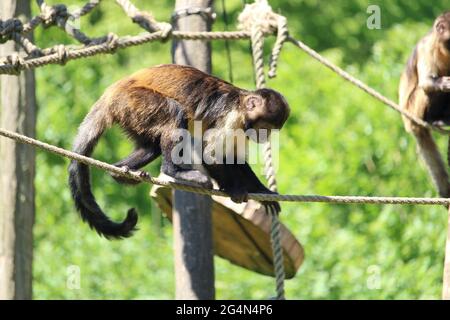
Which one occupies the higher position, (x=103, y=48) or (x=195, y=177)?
(x=103, y=48)

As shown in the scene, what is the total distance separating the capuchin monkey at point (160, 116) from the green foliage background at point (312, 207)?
3.43 m

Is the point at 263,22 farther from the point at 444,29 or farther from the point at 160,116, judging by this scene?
the point at 160,116

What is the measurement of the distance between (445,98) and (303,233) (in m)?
3.33

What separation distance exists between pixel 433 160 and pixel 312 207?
10.8 ft

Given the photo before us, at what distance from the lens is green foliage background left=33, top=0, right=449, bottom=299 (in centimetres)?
971

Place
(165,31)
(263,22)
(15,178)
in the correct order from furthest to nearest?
(15,178) → (263,22) → (165,31)

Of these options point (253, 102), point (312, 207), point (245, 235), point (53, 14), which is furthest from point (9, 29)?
point (312, 207)

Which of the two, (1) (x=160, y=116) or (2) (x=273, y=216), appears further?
(2) (x=273, y=216)

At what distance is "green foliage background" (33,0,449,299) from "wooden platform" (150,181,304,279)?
1.55 metres

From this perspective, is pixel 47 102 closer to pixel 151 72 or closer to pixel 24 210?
pixel 24 210

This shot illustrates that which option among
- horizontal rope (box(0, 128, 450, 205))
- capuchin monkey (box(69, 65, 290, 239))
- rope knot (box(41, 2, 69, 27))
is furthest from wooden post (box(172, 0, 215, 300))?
horizontal rope (box(0, 128, 450, 205))

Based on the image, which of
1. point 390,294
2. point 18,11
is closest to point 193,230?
point 18,11

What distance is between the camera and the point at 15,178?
23.5 ft

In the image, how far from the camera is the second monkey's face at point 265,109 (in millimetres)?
5820
